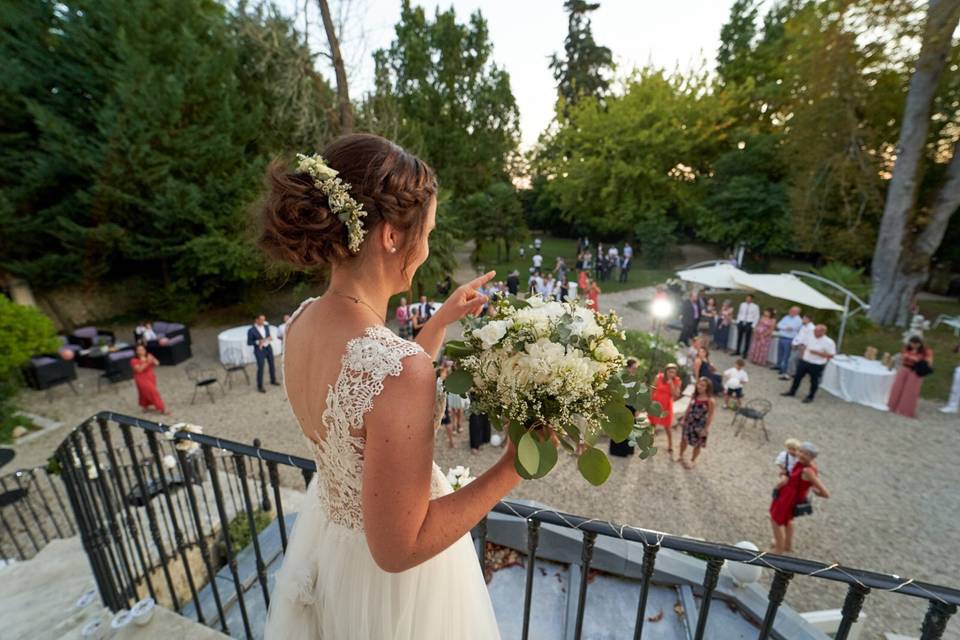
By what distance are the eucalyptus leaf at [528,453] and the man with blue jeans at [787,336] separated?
42.5 ft

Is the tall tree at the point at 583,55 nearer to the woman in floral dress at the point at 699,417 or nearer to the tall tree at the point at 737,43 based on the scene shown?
the tall tree at the point at 737,43

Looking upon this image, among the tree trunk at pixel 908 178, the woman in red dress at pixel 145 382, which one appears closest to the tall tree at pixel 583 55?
the tree trunk at pixel 908 178

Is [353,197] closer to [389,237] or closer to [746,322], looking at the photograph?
[389,237]

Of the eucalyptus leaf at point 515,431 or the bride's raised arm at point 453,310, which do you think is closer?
the eucalyptus leaf at point 515,431

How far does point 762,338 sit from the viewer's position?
40.7 feet

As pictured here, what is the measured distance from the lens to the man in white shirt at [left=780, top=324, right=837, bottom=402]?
9.80 meters

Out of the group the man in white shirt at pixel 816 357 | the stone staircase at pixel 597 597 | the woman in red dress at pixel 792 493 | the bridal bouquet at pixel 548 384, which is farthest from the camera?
the man in white shirt at pixel 816 357

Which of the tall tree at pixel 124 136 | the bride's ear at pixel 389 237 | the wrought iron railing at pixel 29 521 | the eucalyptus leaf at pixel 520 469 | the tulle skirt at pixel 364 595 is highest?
the tall tree at pixel 124 136

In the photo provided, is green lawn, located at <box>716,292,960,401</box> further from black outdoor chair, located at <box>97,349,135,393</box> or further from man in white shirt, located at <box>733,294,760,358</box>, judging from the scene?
black outdoor chair, located at <box>97,349,135,393</box>

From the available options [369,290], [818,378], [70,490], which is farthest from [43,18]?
[818,378]

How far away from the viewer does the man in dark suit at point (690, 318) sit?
13.9 meters

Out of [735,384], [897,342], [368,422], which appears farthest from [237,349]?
[897,342]

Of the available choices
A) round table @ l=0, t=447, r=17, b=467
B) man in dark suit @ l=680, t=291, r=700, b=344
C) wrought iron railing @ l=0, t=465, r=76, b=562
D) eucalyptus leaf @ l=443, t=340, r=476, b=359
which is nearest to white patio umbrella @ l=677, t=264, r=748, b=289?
man in dark suit @ l=680, t=291, r=700, b=344

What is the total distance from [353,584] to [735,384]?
32.4ft
